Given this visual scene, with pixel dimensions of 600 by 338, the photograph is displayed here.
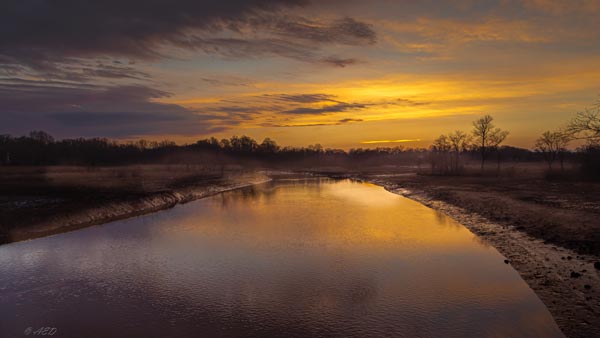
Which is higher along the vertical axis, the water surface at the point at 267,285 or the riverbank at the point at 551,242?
the riverbank at the point at 551,242

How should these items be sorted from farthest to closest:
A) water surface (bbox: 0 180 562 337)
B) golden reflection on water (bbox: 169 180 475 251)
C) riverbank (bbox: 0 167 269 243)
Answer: riverbank (bbox: 0 167 269 243)
golden reflection on water (bbox: 169 180 475 251)
water surface (bbox: 0 180 562 337)

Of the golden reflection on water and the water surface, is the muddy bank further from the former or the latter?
the golden reflection on water

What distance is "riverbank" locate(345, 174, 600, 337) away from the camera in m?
11.6

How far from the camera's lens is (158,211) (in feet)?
116

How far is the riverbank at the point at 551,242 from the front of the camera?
1165 cm

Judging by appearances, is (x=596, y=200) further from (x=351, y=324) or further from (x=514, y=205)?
(x=351, y=324)

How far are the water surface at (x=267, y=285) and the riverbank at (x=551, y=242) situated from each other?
2.22 feet

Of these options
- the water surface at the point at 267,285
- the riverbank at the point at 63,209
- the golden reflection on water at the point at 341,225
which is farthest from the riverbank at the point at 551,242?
the riverbank at the point at 63,209

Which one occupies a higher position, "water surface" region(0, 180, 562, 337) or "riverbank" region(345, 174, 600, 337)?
"riverbank" region(345, 174, 600, 337)

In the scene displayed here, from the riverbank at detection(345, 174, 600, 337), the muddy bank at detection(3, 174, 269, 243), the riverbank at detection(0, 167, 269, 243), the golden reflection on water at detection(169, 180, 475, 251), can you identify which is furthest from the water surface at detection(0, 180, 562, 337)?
the riverbank at detection(0, 167, 269, 243)

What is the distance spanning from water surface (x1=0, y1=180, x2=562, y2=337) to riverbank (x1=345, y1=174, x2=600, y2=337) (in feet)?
2.22

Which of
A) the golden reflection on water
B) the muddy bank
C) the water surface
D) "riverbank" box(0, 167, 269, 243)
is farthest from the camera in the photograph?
"riverbank" box(0, 167, 269, 243)

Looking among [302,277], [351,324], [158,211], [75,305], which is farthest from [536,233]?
[158,211]

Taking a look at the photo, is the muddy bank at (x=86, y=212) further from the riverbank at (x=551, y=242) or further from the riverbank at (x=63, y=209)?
the riverbank at (x=551, y=242)
